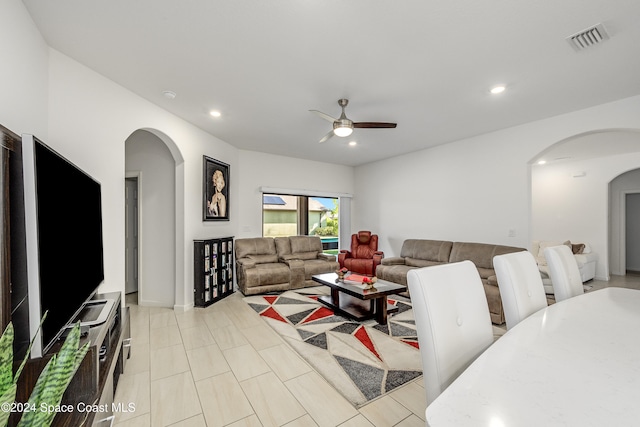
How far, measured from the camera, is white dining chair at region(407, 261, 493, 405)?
0.96m

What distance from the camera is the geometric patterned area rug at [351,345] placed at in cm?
212

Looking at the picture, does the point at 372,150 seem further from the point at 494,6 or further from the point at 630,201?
the point at 630,201

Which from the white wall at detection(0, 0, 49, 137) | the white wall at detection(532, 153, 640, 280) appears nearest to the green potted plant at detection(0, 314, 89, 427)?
the white wall at detection(0, 0, 49, 137)

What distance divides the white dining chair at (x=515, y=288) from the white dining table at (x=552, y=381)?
0.51ft

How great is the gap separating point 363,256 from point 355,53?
4.20 metres

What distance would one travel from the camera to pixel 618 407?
653 mm

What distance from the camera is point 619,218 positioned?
6.29 m

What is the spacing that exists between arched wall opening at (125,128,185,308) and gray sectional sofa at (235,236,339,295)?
3.70 ft

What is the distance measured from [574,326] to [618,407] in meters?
Result: 0.65

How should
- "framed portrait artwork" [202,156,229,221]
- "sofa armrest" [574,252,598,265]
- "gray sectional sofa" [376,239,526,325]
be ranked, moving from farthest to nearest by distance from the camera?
"sofa armrest" [574,252,598,265] < "framed portrait artwork" [202,156,229,221] < "gray sectional sofa" [376,239,526,325]

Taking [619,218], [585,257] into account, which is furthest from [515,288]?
[619,218]

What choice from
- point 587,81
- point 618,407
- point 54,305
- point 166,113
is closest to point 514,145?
point 587,81

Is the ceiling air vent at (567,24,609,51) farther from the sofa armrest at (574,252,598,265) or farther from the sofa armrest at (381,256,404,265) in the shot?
the sofa armrest at (574,252,598,265)

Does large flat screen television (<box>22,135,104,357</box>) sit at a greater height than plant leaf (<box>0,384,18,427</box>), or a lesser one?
greater
